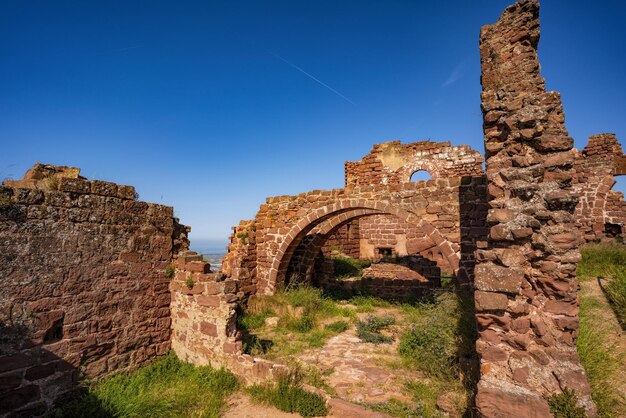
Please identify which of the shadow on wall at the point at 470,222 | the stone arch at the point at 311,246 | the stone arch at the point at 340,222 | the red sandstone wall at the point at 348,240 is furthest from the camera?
the red sandstone wall at the point at 348,240

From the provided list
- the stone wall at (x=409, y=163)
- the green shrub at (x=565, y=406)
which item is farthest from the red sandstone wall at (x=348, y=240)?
the green shrub at (x=565, y=406)

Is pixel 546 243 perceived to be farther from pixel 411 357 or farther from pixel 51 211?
pixel 51 211

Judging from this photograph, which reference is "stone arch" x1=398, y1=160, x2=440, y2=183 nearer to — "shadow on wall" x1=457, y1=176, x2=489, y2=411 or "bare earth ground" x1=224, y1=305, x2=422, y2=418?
"shadow on wall" x1=457, y1=176, x2=489, y2=411

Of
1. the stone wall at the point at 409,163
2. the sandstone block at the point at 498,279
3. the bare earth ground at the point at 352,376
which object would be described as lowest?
the bare earth ground at the point at 352,376

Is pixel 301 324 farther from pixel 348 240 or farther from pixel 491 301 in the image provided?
pixel 348 240

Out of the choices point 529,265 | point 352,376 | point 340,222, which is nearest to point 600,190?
point 340,222

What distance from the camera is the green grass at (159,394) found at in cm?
360

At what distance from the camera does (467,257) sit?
22.7 ft

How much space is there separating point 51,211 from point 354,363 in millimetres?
4924

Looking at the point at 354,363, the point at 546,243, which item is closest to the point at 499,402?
the point at 546,243

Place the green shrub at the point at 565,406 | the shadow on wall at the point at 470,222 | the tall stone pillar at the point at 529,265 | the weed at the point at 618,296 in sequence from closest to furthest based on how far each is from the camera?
the green shrub at the point at 565,406
the tall stone pillar at the point at 529,265
the weed at the point at 618,296
the shadow on wall at the point at 470,222

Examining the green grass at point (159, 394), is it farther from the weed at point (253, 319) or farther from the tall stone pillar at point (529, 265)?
the tall stone pillar at point (529, 265)

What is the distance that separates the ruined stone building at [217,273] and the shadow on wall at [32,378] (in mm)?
12

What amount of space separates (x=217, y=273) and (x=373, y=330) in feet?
12.7
